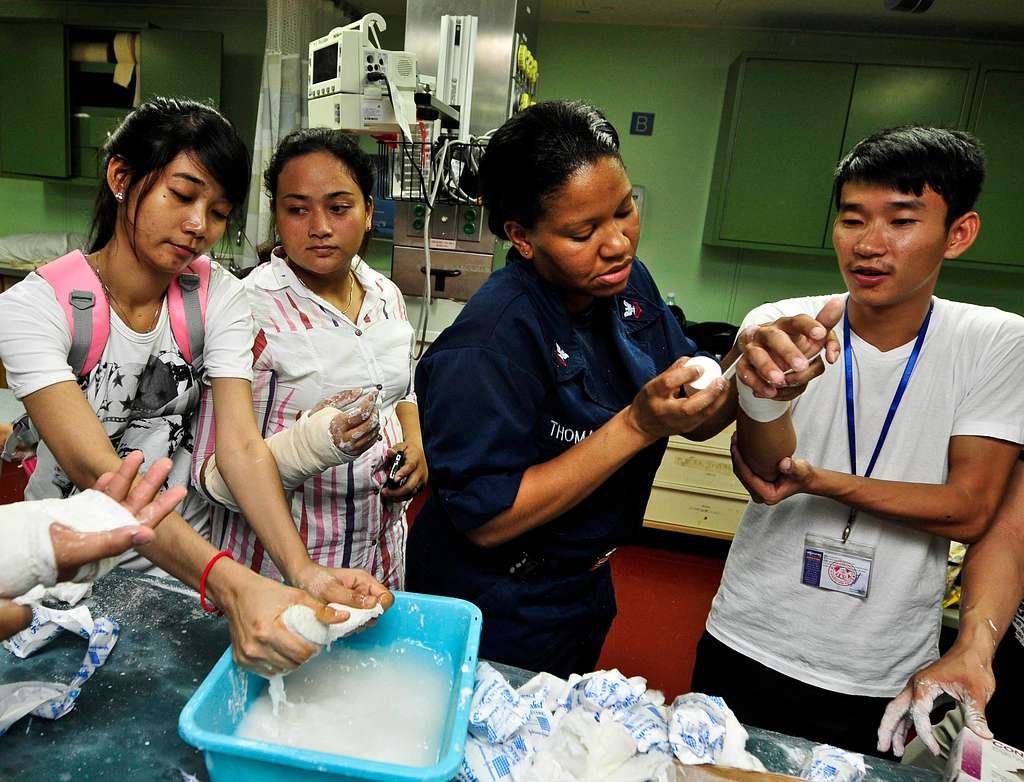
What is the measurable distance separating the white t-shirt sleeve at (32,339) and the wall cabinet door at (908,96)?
3418 mm

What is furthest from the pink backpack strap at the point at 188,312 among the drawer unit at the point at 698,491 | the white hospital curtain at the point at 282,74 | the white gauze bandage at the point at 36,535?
the drawer unit at the point at 698,491

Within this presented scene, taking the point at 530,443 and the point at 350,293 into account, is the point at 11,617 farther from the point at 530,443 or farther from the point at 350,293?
the point at 350,293

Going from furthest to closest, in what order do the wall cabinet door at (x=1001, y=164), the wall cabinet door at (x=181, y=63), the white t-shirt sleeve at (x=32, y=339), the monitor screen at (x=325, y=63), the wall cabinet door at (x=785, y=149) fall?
the wall cabinet door at (x=181, y=63) < the wall cabinet door at (x=785, y=149) < the wall cabinet door at (x=1001, y=164) < the monitor screen at (x=325, y=63) < the white t-shirt sleeve at (x=32, y=339)

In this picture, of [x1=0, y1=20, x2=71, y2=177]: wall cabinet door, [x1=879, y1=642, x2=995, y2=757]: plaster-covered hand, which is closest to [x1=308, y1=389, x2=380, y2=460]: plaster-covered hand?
[x1=879, y1=642, x2=995, y2=757]: plaster-covered hand

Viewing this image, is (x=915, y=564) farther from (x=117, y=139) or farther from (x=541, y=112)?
(x=117, y=139)

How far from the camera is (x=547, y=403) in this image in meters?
1.05

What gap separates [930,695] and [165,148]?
5.00 feet

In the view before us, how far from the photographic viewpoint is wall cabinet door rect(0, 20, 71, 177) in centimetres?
370

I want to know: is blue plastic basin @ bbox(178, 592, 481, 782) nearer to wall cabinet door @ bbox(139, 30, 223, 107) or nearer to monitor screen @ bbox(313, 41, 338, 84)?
monitor screen @ bbox(313, 41, 338, 84)

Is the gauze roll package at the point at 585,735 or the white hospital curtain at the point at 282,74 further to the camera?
the white hospital curtain at the point at 282,74

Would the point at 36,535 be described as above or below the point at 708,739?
above

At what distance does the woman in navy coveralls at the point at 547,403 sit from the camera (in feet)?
3.12

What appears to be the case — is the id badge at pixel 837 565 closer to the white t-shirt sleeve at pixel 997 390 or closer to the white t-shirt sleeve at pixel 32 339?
the white t-shirt sleeve at pixel 997 390

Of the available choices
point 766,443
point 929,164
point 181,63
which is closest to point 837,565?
point 766,443
